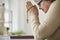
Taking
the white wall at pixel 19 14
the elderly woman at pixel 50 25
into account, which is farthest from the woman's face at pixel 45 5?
the white wall at pixel 19 14

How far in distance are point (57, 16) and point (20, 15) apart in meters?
1.96

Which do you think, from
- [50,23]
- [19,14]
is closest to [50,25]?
[50,23]

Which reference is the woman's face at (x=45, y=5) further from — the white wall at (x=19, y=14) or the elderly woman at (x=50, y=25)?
the white wall at (x=19, y=14)

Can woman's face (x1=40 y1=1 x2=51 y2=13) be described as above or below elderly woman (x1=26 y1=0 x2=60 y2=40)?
above

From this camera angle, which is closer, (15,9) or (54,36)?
(54,36)

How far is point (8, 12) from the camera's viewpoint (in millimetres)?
2732

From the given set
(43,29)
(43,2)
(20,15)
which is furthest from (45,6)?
(20,15)

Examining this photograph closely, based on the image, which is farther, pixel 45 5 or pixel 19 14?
pixel 19 14

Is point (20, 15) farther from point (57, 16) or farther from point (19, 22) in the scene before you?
point (57, 16)

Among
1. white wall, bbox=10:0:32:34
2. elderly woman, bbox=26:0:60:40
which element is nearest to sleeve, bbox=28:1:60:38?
elderly woman, bbox=26:0:60:40

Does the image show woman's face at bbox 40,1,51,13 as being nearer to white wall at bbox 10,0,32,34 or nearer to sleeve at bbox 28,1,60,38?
sleeve at bbox 28,1,60,38

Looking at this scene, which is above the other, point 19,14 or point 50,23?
point 50,23

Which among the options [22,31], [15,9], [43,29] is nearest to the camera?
[43,29]

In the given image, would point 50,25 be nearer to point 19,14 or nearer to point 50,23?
point 50,23
